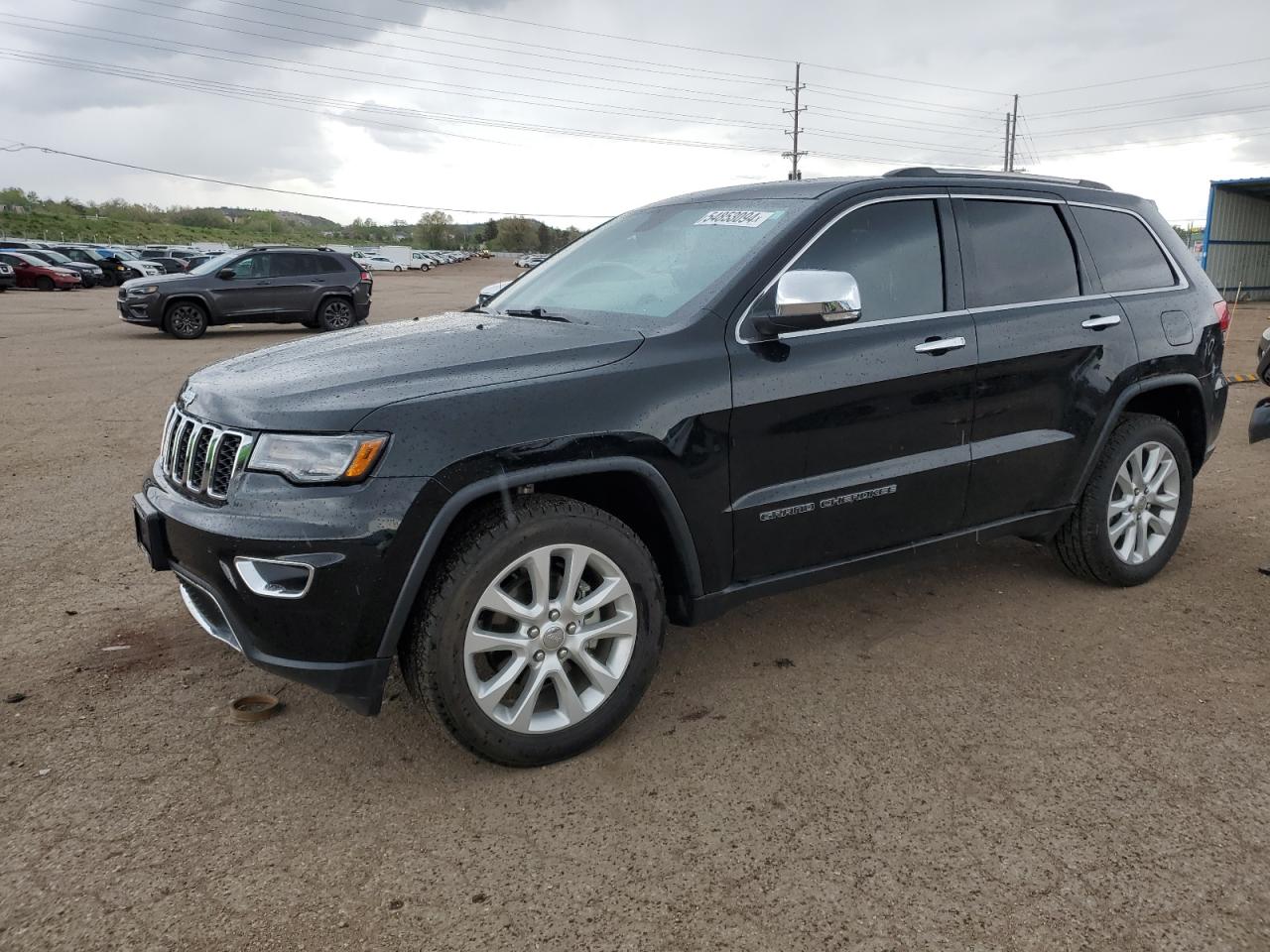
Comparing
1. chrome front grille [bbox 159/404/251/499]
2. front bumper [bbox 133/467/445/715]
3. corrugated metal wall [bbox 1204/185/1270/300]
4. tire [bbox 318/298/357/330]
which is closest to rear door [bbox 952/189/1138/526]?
front bumper [bbox 133/467/445/715]

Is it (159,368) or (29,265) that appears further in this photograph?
(29,265)

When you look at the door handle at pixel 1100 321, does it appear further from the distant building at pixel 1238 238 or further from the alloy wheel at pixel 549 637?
the distant building at pixel 1238 238

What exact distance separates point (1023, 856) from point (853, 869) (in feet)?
1.49

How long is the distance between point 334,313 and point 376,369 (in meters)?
16.6

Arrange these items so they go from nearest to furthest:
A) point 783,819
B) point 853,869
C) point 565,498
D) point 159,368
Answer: point 853,869
point 783,819
point 565,498
point 159,368

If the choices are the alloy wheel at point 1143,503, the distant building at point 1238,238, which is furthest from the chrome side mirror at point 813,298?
the distant building at point 1238,238

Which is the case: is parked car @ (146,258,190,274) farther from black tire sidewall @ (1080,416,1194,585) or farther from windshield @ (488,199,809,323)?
black tire sidewall @ (1080,416,1194,585)

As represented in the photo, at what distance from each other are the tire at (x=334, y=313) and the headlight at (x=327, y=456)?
16.3m

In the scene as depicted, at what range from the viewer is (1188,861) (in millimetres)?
2545

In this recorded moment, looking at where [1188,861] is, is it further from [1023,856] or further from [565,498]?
[565,498]

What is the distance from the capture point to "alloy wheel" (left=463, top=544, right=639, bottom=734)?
9.45 feet

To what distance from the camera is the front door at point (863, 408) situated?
10.8ft

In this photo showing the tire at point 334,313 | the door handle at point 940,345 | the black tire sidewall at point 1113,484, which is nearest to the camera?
the door handle at point 940,345

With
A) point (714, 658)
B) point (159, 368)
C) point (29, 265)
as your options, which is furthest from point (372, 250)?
point (714, 658)
